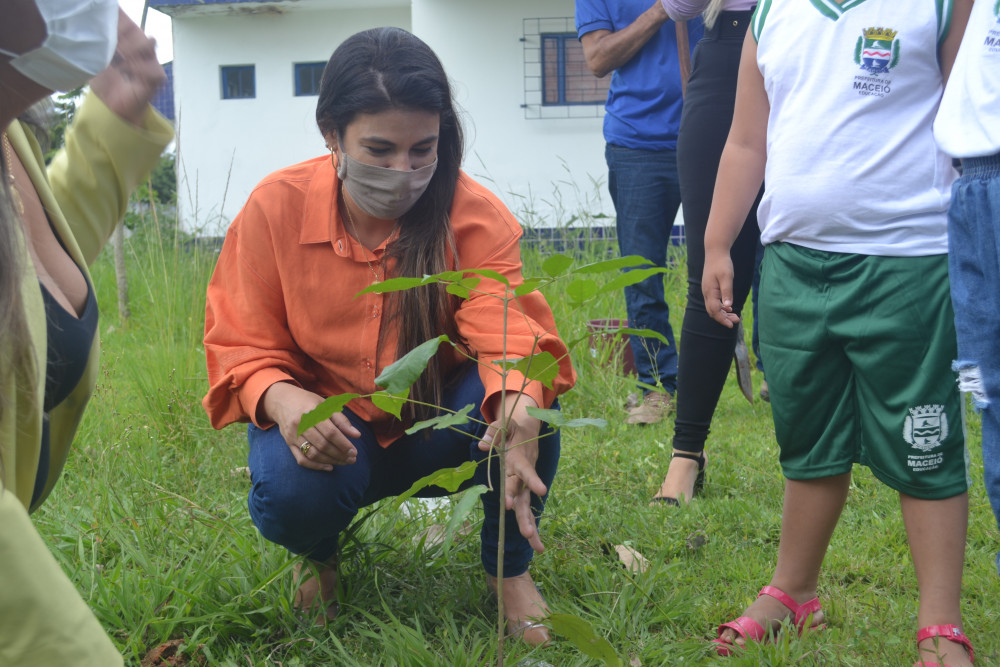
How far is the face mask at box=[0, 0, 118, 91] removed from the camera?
90 cm

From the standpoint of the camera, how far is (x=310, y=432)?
184 centimetres

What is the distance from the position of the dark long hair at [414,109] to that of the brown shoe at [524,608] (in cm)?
42

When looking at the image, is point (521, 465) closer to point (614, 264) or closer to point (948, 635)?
point (614, 264)

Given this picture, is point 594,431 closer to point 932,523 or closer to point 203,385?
point 203,385

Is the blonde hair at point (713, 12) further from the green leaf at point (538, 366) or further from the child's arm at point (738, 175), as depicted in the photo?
the green leaf at point (538, 366)

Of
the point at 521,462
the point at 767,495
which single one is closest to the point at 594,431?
the point at 767,495

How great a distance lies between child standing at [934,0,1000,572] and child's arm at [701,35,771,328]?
0.54 meters

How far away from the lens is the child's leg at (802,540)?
1.90m

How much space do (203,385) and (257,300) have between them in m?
1.55

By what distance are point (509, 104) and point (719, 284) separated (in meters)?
9.41

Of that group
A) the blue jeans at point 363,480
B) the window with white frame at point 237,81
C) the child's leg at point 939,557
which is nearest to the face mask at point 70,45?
the blue jeans at point 363,480

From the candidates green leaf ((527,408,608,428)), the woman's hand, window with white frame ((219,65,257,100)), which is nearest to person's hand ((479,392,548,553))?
green leaf ((527,408,608,428))

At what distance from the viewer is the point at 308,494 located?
1.87 m

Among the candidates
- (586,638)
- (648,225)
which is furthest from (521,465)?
(648,225)
